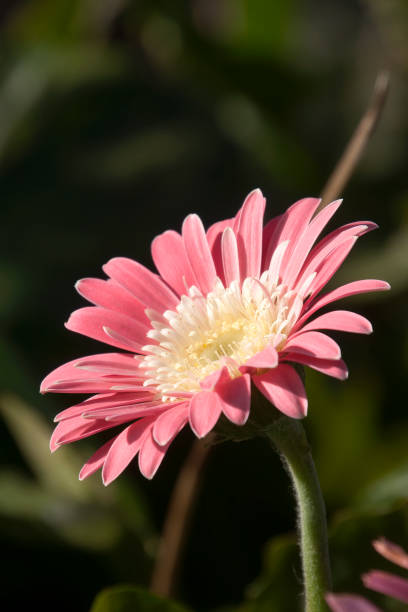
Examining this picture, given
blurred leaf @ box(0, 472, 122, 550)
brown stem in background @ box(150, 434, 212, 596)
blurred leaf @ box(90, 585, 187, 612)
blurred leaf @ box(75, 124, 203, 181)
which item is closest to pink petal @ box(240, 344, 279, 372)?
blurred leaf @ box(90, 585, 187, 612)

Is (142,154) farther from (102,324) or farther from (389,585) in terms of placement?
(389,585)

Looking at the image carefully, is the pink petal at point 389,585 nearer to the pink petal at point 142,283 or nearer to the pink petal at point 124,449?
the pink petal at point 124,449

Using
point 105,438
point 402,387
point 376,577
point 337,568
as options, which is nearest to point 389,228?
point 402,387

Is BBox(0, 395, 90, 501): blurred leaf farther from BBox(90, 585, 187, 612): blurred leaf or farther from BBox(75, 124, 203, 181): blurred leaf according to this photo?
BBox(75, 124, 203, 181): blurred leaf

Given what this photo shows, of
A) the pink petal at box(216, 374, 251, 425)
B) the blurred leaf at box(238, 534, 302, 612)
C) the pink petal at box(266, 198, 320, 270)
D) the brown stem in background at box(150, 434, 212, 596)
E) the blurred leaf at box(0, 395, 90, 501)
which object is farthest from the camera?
the blurred leaf at box(0, 395, 90, 501)

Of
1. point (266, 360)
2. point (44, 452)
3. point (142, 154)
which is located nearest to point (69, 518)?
point (44, 452)

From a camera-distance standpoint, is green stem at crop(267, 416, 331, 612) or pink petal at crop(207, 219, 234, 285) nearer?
green stem at crop(267, 416, 331, 612)
